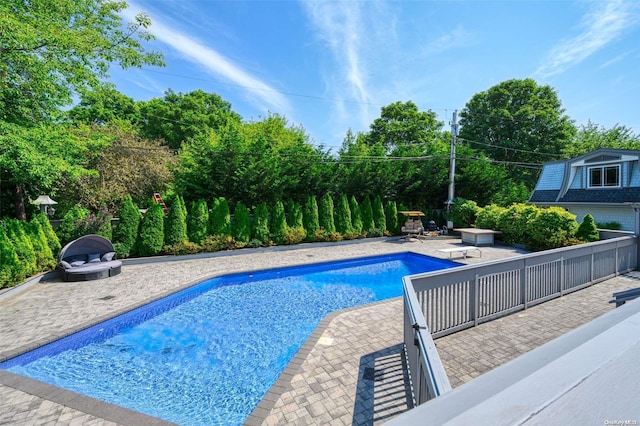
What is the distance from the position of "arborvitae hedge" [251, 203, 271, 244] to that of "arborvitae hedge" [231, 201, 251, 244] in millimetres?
324

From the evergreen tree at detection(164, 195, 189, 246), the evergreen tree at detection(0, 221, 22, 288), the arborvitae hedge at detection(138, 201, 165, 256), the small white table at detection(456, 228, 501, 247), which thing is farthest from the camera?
the small white table at detection(456, 228, 501, 247)

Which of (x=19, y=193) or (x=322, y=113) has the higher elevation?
(x=322, y=113)

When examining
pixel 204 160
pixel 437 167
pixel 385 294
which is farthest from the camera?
pixel 437 167

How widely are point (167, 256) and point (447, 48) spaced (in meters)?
14.6

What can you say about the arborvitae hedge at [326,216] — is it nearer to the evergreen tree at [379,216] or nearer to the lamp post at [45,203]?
the evergreen tree at [379,216]

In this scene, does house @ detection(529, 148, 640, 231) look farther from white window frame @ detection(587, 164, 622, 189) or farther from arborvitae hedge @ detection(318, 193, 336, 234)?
arborvitae hedge @ detection(318, 193, 336, 234)

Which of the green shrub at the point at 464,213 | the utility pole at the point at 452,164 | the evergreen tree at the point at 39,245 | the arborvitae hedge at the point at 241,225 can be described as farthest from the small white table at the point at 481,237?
the evergreen tree at the point at 39,245

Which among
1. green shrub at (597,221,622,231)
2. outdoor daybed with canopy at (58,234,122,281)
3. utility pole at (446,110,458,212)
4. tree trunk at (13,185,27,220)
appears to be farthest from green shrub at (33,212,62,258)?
green shrub at (597,221,622,231)

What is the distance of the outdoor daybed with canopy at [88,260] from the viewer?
960cm

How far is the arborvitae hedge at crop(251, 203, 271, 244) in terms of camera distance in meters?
15.3

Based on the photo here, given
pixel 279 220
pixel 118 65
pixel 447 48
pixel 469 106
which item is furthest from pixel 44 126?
pixel 469 106

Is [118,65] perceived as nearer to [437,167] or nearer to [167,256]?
[167,256]

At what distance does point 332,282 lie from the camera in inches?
423

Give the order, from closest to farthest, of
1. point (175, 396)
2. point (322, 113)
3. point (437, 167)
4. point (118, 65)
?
point (175, 396) → point (118, 65) → point (437, 167) → point (322, 113)
